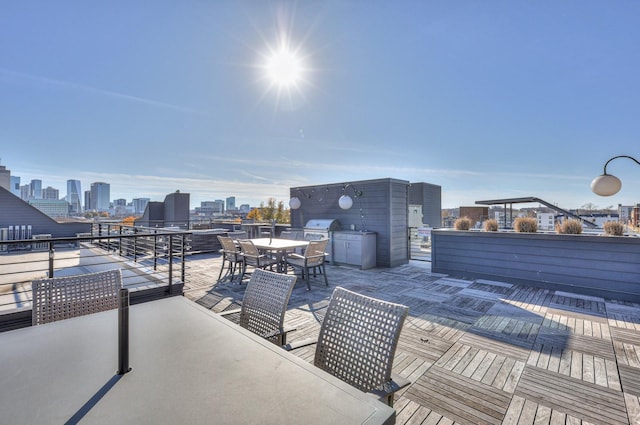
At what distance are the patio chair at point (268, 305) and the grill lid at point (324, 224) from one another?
5.44 meters

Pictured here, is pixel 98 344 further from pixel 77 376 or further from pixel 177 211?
pixel 177 211

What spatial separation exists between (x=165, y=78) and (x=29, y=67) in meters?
3.40

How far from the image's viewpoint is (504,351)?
270 centimetres

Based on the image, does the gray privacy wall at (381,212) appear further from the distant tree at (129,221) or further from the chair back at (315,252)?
the distant tree at (129,221)

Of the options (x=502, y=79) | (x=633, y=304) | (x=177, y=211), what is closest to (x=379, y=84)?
(x=502, y=79)

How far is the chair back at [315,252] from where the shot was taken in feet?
15.8

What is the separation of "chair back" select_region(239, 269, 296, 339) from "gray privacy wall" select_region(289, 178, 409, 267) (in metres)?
5.33

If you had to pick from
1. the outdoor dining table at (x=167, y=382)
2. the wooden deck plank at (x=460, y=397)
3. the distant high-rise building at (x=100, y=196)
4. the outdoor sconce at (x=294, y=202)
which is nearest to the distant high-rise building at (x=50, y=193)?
the distant high-rise building at (x=100, y=196)

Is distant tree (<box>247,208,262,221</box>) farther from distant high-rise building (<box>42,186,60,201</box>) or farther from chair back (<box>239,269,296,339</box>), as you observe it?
chair back (<box>239,269,296,339</box>)

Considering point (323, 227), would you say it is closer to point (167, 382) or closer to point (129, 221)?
point (167, 382)

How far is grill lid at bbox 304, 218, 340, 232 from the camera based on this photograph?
7334mm

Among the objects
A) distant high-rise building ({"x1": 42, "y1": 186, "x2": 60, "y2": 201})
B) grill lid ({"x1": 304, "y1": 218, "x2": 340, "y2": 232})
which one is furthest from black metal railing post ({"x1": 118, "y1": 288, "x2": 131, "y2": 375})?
distant high-rise building ({"x1": 42, "y1": 186, "x2": 60, "y2": 201})

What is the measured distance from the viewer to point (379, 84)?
6.93 m

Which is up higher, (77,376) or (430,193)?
(430,193)
